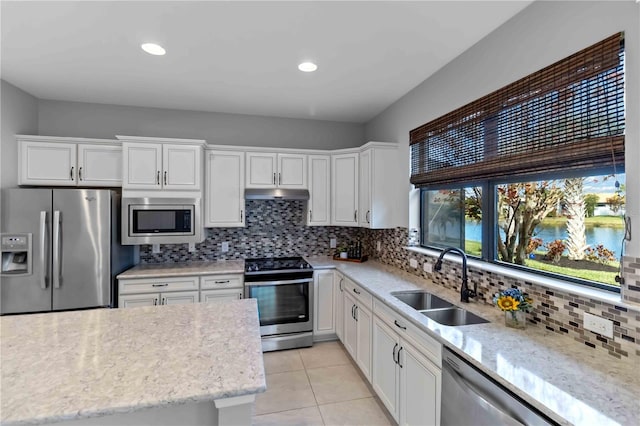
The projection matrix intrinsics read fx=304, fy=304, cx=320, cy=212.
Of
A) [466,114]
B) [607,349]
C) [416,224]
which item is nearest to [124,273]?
[416,224]

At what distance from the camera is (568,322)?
1.54 meters

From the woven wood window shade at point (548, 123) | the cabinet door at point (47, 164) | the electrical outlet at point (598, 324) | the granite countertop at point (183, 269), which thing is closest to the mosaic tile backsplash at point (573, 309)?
the electrical outlet at point (598, 324)

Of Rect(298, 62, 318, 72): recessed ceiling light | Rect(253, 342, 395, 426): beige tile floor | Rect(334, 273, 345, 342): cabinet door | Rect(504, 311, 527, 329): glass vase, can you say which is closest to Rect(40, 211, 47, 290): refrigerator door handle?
Rect(253, 342, 395, 426): beige tile floor

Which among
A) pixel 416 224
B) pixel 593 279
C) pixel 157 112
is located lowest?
pixel 593 279

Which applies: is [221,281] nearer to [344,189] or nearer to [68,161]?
[344,189]

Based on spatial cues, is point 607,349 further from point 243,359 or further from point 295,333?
point 295,333

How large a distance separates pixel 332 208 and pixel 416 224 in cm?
106

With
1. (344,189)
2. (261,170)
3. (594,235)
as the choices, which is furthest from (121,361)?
(344,189)

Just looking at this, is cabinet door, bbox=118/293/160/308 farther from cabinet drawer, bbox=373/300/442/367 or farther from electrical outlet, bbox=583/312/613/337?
electrical outlet, bbox=583/312/613/337

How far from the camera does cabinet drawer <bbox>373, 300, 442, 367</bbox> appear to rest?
1.61 metres

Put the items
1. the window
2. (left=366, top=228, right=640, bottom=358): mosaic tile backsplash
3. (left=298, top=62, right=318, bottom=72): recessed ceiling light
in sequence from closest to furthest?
(left=366, top=228, right=640, bottom=358): mosaic tile backsplash < the window < (left=298, top=62, right=318, bottom=72): recessed ceiling light

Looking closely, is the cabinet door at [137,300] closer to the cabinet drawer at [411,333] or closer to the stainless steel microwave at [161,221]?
the stainless steel microwave at [161,221]

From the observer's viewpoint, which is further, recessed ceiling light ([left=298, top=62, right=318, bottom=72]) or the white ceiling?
recessed ceiling light ([left=298, top=62, right=318, bottom=72])

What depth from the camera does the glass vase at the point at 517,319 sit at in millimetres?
1648
